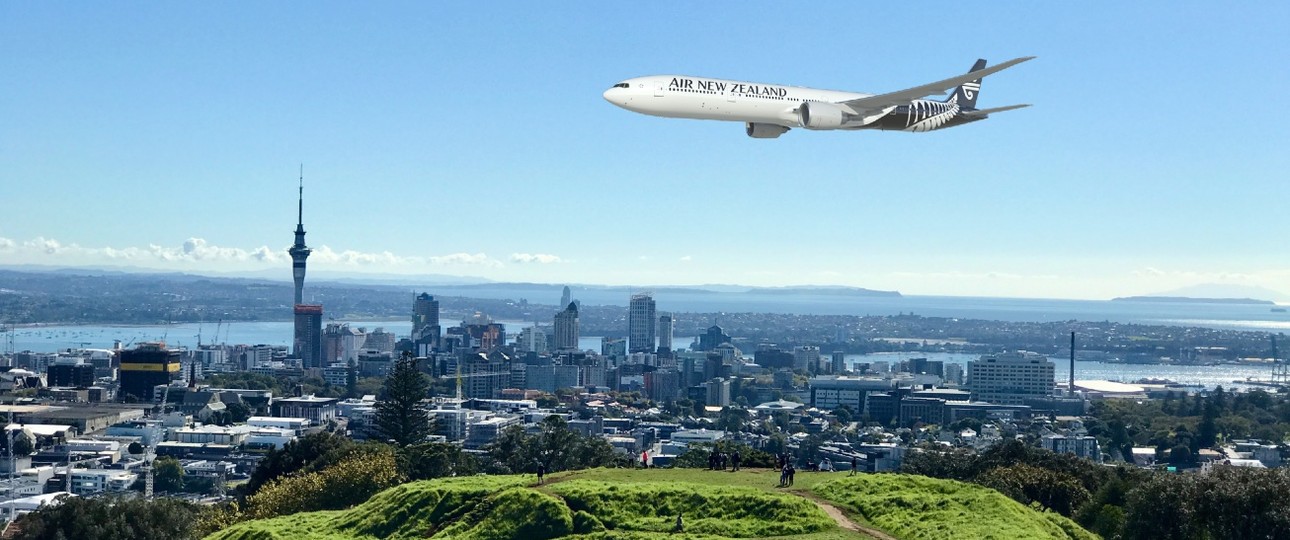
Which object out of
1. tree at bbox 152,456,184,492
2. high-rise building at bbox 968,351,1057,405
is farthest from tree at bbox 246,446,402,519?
high-rise building at bbox 968,351,1057,405

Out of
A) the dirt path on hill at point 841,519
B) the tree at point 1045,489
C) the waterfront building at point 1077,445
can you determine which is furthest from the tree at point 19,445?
the dirt path on hill at point 841,519

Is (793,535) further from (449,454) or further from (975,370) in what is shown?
(975,370)

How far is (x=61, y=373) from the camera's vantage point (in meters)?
145

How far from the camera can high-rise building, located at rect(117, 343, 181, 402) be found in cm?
13688

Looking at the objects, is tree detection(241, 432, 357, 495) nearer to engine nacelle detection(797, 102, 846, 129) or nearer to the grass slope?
engine nacelle detection(797, 102, 846, 129)

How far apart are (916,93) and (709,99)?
184 inches

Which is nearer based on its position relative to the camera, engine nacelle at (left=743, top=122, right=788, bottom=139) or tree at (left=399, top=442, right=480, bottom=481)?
engine nacelle at (left=743, top=122, right=788, bottom=139)

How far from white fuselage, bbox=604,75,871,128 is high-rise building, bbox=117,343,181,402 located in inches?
4347

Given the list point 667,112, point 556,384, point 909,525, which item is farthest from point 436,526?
point 556,384

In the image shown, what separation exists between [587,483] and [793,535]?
383cm

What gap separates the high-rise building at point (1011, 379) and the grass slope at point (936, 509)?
12774 cm

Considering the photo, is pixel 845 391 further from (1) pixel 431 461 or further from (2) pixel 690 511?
(2) pixel 690 511

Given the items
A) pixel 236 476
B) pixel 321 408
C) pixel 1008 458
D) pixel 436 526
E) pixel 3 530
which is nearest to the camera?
pixel 436 526

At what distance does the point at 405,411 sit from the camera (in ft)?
187
